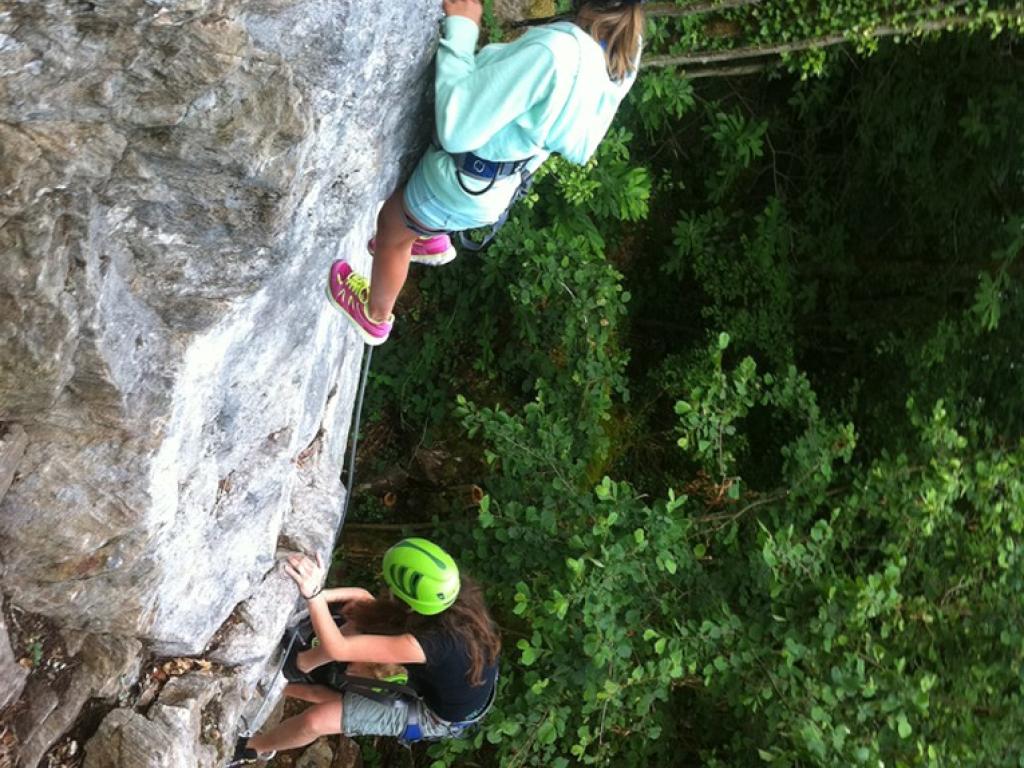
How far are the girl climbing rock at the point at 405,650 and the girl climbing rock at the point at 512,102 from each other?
5.98 feet

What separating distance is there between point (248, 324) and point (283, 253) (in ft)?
1.16

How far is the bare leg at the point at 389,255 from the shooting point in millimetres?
3246

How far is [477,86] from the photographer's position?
8.25ft

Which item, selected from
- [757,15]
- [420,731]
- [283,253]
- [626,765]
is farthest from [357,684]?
[757,15]

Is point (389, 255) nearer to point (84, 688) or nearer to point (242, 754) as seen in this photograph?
point (84, 688)

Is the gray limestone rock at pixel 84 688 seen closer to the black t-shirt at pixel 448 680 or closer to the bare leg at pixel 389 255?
the black t-shirt at pixel 448 680

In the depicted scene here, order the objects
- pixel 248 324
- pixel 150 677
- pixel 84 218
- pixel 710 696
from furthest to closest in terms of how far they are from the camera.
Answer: pixel 710 696, pixel 150 677, pixel 248 324, pixel 84 218

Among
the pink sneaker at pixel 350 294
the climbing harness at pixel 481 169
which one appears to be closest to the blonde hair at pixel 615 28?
the climbing harness at pixel 481 169

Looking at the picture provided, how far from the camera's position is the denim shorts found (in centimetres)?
280

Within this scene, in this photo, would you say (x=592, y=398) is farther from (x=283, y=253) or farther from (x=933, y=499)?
(x=283, y=253)

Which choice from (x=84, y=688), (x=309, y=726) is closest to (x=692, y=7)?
(x=309, y=726)

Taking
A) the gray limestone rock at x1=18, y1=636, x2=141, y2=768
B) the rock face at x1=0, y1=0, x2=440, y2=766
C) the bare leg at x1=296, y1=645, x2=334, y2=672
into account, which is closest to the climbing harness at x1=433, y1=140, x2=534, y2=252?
the rock face at x1=0, y1=0, x2=440, y2=766

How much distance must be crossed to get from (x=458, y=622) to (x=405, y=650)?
0.29m

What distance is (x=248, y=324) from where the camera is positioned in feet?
9.54
